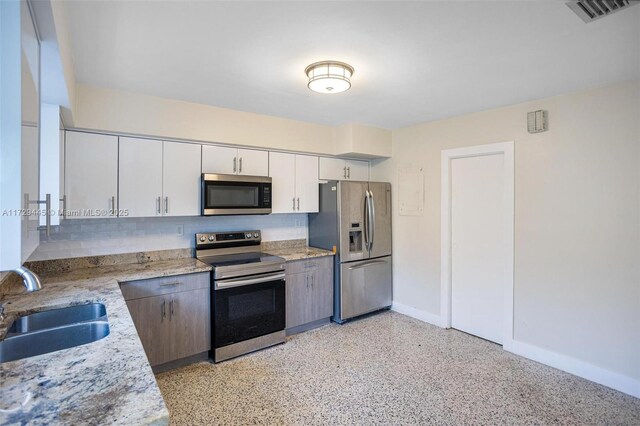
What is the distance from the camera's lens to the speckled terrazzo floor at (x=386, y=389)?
→ 2.27 metres

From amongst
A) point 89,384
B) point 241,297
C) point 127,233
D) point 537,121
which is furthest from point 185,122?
point 537,121

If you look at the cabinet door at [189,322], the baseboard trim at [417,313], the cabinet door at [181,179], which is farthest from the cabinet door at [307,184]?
the baseboard trim at [417,313]

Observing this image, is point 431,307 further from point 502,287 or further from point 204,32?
point 204,32

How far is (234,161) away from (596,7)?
2973mm

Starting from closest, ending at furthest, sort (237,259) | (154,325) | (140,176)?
(154,325), (140,176), (237,259)

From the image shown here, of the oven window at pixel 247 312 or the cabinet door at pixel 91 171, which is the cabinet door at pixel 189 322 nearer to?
the oven window at pixel 247 312

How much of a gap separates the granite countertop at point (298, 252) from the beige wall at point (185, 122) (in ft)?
3.99

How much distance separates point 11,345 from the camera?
5.04 ft

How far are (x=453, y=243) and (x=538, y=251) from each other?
91 centimetres

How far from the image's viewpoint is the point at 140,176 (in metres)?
2.96

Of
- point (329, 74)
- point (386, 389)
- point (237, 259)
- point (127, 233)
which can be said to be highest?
point (329, 74)

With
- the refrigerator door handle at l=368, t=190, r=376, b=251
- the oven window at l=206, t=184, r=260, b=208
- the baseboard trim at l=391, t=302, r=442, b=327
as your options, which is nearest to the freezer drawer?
the baseboard trim at l=391, t=302, r=442, b=327

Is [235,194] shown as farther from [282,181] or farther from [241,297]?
[241,297]

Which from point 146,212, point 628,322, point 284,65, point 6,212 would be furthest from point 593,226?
point 146,212
